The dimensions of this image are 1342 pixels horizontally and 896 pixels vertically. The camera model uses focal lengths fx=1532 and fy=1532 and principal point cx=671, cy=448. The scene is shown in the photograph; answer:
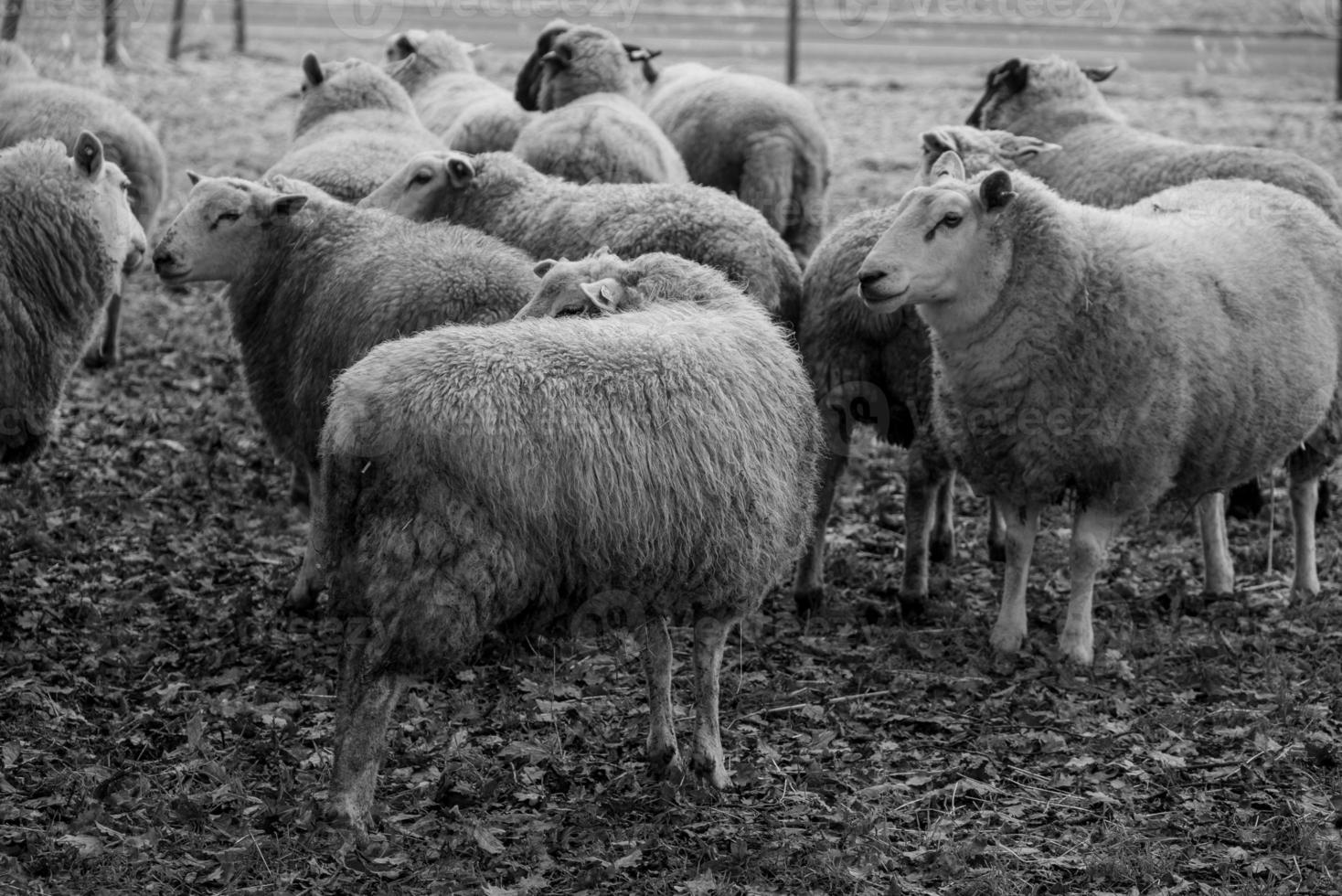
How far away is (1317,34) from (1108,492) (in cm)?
2040

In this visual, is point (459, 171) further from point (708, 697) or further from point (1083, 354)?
point (708, 697)

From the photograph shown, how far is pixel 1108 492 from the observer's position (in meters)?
5.56

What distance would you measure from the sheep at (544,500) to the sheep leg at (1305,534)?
295cm

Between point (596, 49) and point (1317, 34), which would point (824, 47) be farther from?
point (596, 49)

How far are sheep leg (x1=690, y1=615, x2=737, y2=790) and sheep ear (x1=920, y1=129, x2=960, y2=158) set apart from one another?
301 centimetres

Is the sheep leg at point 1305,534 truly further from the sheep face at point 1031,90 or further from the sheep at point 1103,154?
the sheep face at point 1031,90

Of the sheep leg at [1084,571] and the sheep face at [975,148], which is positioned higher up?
the sheep face at [975,148]

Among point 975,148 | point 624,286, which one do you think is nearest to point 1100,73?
point 975,148

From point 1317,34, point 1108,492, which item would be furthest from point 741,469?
point 1317,34

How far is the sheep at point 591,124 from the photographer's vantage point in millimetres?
7949

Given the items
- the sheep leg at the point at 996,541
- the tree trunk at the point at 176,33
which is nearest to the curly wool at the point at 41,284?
the sheep leg at the point at 996,541

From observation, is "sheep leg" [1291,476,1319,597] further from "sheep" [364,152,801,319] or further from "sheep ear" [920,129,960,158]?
"sheep" [364,152,801,319]

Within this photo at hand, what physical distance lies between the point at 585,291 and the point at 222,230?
6.66ft

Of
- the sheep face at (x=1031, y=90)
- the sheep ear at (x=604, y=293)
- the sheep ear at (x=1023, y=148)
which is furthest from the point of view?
the sheep face at (x=1031, y=90)
